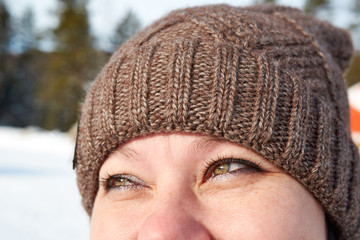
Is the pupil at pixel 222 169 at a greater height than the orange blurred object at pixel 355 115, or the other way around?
the orange blurred object at pixel 355 115

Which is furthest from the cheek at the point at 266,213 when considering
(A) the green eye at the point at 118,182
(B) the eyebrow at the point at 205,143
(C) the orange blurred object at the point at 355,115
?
(C) the orange blurred object at the point at 355,115

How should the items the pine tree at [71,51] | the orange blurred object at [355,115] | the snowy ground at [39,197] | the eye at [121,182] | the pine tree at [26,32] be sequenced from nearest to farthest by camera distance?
the eye at [121,182], the orange blurred object at [355,115], the snowy ground at [39,197], the pine tree at [71,51], the pine tree at [26,32]

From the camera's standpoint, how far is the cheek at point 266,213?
0.99m

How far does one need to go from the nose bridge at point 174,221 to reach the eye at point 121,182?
0.59 ft

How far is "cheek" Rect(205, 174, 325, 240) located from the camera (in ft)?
3.26

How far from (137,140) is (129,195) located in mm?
204

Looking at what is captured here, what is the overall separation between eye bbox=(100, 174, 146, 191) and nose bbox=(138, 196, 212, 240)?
0.20 meters

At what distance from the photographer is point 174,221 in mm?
995

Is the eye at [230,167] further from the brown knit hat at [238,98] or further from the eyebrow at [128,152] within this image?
the eyebrow at [128,152]

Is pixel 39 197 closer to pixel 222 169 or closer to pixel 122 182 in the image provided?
pixel 122 182

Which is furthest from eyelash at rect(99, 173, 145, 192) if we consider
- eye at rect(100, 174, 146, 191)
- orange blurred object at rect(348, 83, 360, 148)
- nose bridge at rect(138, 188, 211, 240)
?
orange blurred object at rect(348, 83, 360, 148)

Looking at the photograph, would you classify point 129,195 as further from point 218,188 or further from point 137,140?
point 218,188

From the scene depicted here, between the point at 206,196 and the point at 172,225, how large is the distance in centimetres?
15

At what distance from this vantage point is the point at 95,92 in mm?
1404
